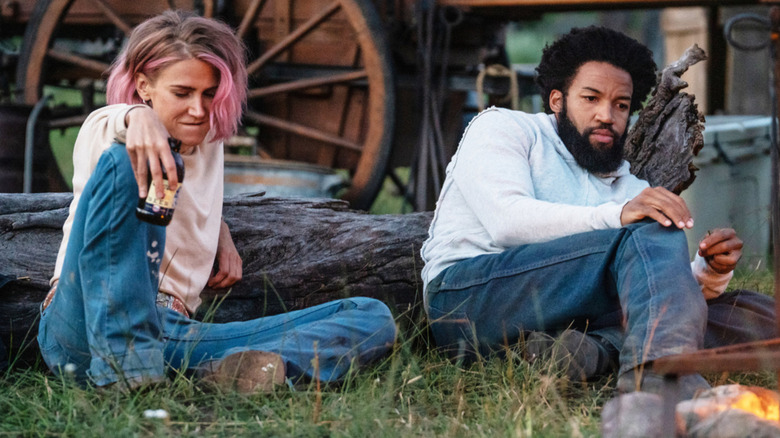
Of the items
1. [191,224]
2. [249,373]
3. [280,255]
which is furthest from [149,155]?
[280,255]

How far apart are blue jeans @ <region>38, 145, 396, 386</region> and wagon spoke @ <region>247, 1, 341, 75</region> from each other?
3.06 metres

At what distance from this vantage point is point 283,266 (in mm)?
2982

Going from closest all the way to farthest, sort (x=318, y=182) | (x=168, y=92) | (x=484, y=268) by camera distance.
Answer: (x=168, y=92)
(x=484, y=268)
(x=318, y=182)

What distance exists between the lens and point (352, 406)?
7.18 feet

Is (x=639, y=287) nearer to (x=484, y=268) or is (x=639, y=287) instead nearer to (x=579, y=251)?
(x=579, y=251)

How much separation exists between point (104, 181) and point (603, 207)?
130 cm

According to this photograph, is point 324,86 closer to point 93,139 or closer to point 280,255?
point 280,255

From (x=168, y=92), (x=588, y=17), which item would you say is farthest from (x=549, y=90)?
A: (x=588, y=17)

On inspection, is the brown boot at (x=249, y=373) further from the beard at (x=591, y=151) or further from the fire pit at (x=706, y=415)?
the beard at (x=591, y=151)

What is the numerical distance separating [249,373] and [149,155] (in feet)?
1.94

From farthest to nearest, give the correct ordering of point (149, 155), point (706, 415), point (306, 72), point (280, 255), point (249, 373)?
point (306, 72) < point (280, 255) < point (249, 373) < point (149, 155) < point (706, 415)

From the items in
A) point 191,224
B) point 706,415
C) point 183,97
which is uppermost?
point 183,97

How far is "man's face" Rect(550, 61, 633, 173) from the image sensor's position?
2855 millimetres

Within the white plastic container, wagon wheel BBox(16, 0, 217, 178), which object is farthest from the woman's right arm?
the white plastic container
